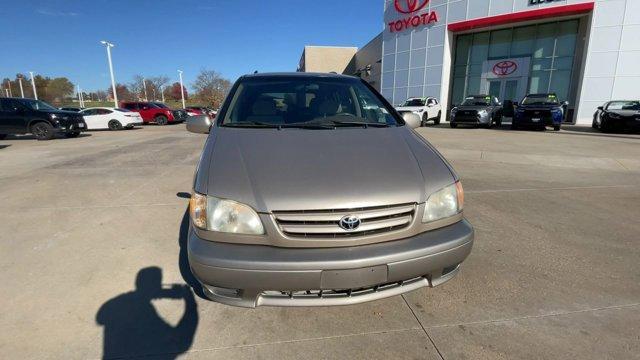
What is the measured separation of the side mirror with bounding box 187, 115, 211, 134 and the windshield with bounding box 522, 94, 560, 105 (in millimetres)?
16406

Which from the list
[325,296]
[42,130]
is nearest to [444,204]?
[325,296]

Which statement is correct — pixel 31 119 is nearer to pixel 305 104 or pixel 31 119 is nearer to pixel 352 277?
pixel 305 104

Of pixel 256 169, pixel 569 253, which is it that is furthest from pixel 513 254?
pixel 256 169

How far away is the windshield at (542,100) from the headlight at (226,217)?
17.2 meters

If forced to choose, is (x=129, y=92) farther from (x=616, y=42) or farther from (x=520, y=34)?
(x=616, y=42)

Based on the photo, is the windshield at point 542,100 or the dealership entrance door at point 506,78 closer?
the windshield at point 542,100

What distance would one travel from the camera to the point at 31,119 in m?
12.7

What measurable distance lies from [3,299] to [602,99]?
23.6 meters

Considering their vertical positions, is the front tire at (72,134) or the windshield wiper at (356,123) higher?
the windshield wiper at (356,123)

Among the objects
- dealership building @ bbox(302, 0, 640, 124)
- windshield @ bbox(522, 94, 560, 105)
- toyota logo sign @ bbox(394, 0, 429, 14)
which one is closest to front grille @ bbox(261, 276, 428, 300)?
windshield @ bbox(522, 94, 560, 105)

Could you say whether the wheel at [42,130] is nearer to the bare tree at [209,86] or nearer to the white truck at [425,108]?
the white truck at [425,108]

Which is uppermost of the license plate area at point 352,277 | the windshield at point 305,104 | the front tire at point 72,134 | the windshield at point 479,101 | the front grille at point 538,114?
the windshield at point 479,101

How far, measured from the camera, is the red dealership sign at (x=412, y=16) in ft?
74.1

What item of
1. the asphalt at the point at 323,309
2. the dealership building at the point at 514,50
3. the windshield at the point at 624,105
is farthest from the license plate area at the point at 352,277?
the dealership building at the point at 514,50
